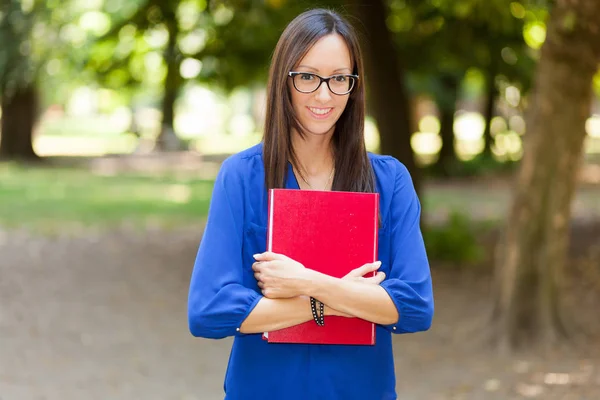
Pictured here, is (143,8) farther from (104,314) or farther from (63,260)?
(104,314)

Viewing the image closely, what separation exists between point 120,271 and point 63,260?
1097 mm

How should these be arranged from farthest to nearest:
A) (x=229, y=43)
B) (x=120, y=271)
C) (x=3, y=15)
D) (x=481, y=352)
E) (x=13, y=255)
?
(x=3, y=15) → (x=229, y=43) → (x=13, y=255) → (x=120, y=271) → (x=481, y=352)

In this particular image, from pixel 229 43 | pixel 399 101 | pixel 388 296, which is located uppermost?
pixel 229 43

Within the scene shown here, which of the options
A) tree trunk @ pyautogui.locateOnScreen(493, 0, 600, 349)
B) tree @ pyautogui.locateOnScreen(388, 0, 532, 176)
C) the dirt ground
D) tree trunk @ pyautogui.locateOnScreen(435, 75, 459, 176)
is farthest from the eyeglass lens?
tree trunk @ pyautogui.locateOnScreen(435, 75, 459, 176)

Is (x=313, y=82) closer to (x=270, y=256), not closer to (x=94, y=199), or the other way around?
(x=270, y=256)

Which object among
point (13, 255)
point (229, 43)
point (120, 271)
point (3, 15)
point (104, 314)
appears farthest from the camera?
point (3, 15)

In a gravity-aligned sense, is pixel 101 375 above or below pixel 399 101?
below

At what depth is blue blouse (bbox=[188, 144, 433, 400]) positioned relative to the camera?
2.17m

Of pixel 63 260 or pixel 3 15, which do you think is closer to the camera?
pixel 63 260

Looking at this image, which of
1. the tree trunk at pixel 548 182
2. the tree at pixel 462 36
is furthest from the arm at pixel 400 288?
the tree at pixel 462 36

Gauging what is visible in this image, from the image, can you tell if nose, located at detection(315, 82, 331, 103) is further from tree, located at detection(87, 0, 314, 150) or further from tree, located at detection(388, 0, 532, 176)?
tree, located at detection(87, 0, 314, 150)

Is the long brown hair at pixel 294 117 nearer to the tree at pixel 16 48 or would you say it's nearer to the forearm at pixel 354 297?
the forearm at pixel 354 297

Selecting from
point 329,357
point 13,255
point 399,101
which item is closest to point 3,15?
point 13,255

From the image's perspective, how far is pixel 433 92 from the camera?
86.2 feet
